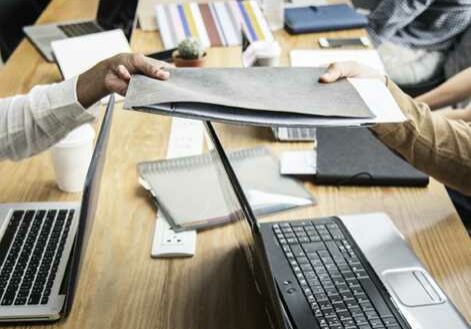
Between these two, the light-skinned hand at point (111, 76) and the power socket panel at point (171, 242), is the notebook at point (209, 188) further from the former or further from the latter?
the light-skinned hand at point (111, 76)

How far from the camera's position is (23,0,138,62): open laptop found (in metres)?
1.88

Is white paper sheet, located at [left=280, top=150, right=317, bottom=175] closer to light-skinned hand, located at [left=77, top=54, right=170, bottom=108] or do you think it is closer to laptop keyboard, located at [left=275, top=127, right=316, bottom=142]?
laptop keyboard, located at [left=275, top=127, right=316, bottom=142]

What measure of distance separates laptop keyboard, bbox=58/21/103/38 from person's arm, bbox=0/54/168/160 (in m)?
0.78

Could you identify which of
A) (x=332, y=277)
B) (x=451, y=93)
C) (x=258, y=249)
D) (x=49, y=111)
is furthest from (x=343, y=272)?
(x=451, y=93)

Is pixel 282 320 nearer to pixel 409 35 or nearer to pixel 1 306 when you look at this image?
pixel 1 306

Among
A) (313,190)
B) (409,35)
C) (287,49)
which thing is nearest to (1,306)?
(313,190)

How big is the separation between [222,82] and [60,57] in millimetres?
883

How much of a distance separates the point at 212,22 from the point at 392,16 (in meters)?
0.72

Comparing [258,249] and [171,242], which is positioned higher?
[258,249]

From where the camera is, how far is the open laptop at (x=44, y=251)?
0.86m

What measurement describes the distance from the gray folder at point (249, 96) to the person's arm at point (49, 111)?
8.6 inches

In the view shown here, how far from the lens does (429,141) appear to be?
1.09 m

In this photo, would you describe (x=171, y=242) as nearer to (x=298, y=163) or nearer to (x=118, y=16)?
(x=298, y=163)

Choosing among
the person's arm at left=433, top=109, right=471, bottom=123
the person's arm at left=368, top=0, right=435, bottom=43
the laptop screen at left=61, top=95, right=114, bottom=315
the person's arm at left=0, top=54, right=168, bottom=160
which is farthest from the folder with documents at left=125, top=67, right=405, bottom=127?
the person's arm at left=368, top=0, right=435, bottom=43
